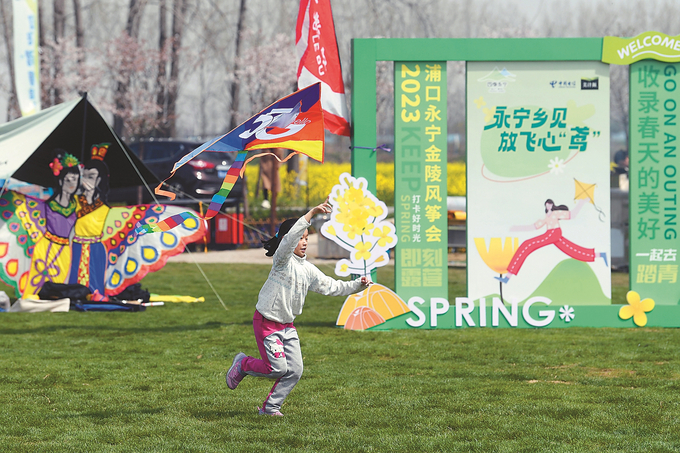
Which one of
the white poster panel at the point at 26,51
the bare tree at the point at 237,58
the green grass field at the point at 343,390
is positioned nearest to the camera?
the green grass field at the point at 343,390

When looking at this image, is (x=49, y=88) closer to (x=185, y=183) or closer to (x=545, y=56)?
(x=185, y=183)

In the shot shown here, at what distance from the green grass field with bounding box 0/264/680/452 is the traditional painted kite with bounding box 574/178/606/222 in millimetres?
1387

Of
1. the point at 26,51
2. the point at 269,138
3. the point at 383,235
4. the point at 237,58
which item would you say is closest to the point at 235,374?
the point at 269,138

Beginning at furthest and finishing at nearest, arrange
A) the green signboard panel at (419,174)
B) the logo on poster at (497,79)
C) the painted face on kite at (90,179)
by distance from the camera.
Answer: the painted face on kite at (90,179)
the logo on poster at (497,79)
the green signboard panel at (419,174)

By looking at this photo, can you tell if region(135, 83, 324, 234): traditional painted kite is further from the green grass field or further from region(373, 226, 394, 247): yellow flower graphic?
region(373, 226, 394, 247): yellow flower graphic

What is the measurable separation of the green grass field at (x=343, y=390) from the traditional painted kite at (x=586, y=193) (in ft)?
4.55

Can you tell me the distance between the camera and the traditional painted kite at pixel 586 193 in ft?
31.4

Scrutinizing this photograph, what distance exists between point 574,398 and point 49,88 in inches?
1040

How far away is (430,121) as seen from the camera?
9.41 meters

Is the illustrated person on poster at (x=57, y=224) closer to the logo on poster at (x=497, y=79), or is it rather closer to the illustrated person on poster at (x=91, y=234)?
the illustrated person on poster at (x=91, y=234)

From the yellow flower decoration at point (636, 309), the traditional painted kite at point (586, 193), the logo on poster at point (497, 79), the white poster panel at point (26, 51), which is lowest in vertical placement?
the yellow flower decoration at point (636, 309)

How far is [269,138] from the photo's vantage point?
596 centimetres

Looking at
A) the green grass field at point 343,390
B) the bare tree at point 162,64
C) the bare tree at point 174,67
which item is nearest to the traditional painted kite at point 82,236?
the green grass field at point 343,390

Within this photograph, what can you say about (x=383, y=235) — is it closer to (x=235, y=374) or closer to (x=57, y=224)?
(x=235, y=374)
